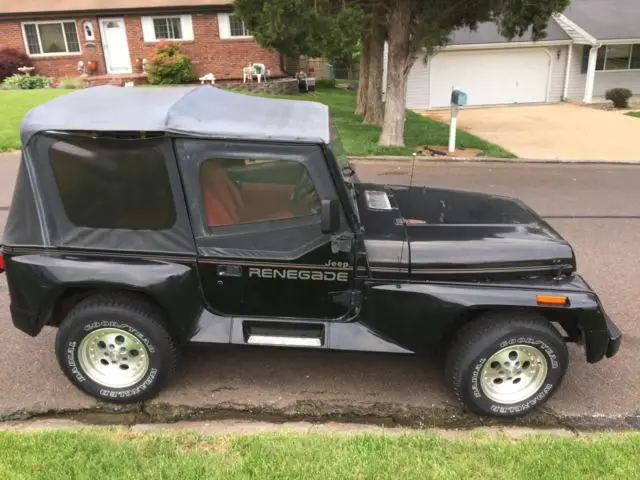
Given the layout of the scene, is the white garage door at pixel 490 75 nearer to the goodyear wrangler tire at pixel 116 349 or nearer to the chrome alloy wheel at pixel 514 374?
the chrome alloy wheel at pixel 514 374

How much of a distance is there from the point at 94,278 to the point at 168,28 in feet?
76.9

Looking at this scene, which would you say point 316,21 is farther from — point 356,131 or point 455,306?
point 455,306

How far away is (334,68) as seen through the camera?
32.5m

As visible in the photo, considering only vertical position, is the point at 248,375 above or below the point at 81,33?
below

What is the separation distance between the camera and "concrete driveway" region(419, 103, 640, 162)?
13453mm

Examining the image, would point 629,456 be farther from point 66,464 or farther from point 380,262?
point 66,464

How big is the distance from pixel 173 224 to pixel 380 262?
1.27 m

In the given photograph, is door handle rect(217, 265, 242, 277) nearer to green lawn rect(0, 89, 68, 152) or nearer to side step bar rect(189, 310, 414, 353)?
side step bar rect(189, 310, 414, 353)

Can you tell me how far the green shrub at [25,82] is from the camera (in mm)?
21891

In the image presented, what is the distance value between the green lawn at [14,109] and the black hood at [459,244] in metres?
9.80

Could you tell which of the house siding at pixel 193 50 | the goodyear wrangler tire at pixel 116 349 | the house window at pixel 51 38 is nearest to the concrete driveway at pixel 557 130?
the house siding at pixel 193 50

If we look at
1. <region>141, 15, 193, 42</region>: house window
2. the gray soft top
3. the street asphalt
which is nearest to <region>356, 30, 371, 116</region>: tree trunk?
<region>141, 15, 193, 42</region>: house window

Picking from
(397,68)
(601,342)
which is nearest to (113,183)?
(601,342)

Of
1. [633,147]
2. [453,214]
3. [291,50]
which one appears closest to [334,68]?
[291,50]
